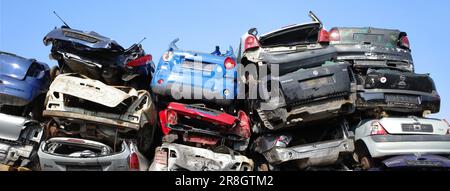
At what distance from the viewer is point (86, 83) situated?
928 centimetres

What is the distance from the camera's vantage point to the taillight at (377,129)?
9398 millimetres

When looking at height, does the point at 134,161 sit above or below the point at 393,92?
below

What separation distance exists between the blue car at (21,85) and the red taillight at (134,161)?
96.8 inches

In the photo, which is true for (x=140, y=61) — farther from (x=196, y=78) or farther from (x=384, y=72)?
(x=384, y=72)

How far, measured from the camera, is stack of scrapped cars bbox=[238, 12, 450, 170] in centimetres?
934

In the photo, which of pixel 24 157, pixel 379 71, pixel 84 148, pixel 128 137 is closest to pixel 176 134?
pixel 128 137

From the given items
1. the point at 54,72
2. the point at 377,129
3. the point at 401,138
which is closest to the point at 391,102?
the point at 377,129

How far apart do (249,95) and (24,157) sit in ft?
14.5

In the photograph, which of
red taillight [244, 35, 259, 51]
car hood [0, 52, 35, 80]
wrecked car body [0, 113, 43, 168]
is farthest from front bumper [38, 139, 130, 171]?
red taillight [244, 35, 259, 51]

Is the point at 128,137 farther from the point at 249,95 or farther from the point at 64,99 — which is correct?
the point at 249,95

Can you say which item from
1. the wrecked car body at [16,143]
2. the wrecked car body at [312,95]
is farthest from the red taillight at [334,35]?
the wrecked car body at [16,143]

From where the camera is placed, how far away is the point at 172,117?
9.40 metres

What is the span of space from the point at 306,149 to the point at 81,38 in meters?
4.85

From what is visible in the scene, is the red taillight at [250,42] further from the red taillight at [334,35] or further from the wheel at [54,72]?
A: the wheel at [54,72]
